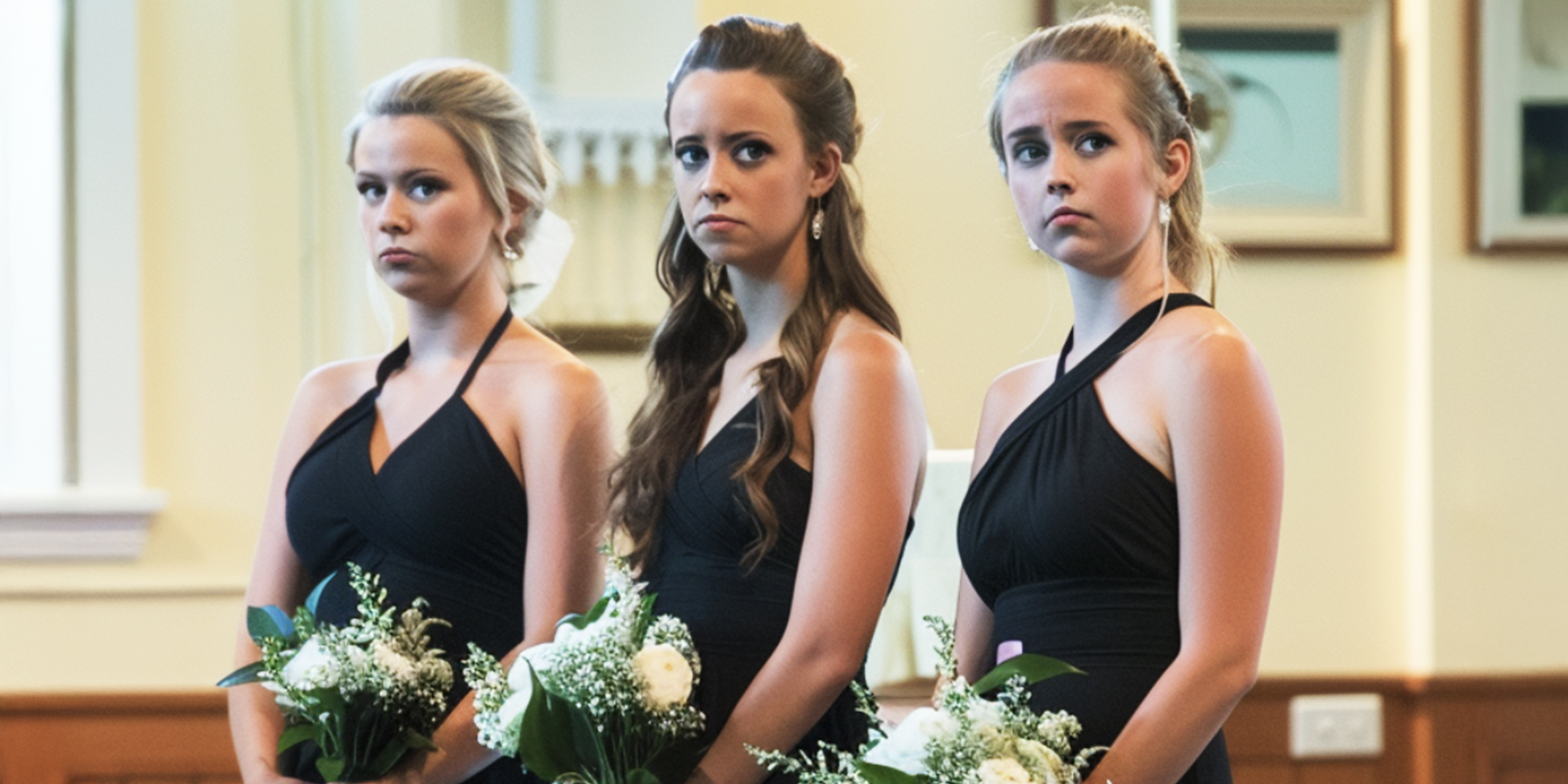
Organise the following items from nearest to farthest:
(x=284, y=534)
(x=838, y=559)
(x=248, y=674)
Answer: (x=838, y=559) → (x=248, y=674) → (x=284, y=534)

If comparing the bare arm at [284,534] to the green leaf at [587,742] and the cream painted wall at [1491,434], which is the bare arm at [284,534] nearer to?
the green leaf at [587,742]

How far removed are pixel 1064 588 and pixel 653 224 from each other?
5.57 feet

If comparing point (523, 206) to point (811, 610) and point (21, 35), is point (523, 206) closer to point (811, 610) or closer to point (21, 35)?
point (811, 610)

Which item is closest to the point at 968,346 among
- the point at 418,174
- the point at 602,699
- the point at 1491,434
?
the point at 1491,434

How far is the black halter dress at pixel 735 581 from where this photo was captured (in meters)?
1.75

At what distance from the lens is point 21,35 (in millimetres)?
3201

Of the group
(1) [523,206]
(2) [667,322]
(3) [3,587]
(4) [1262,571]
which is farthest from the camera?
(3) [3,587]

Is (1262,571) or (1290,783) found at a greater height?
(1262,571)

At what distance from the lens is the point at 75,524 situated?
3.04 m

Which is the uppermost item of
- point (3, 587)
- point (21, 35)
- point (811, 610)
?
point (21, 35)

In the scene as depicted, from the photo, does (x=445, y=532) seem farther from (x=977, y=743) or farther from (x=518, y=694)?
(x=977, y=743)

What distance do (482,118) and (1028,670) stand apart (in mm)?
1044

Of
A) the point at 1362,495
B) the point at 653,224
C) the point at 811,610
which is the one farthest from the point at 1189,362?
the point at 1362,495

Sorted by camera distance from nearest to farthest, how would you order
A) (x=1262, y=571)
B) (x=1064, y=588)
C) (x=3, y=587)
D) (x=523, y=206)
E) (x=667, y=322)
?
(x=1262, y=571) → (x=1064, y=588) → (x=667, y=322) → (x=523, y=206) → (x=3, y=587)
